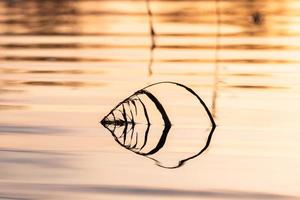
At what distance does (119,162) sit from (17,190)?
4.41 ft

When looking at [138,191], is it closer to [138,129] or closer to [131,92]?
[138,129]

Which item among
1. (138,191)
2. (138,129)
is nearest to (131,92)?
(138,129)

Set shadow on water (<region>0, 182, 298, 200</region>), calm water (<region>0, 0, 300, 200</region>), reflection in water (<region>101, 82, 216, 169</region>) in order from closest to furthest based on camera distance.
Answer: shadow on water (<region>0, 182, 298, 200</region>)
calm water (<region>0, 0, 300, 200</region>)
reflection in water (<region>101, 82, 216, 169</region>)

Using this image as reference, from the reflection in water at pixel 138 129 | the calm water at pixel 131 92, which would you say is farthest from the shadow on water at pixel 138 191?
the reflection in water at pixel 138 129

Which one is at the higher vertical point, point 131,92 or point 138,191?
point 131,92

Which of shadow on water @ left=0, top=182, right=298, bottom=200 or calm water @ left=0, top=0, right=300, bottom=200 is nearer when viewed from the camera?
shadow on water @ left=0, top=182, right=298, bottom=200

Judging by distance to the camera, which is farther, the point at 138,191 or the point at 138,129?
the point at 138,129

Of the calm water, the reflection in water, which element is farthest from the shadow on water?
the reflection in water

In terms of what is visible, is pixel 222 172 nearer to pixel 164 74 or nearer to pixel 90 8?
pixel 164 74

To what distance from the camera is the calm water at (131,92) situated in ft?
26.6

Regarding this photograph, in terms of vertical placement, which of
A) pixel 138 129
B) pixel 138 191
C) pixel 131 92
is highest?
pixel 131 92

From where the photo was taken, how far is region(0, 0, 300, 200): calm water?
8.11 meters

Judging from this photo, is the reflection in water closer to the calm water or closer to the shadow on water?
the calm water

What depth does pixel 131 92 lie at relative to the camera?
12.8 metres
